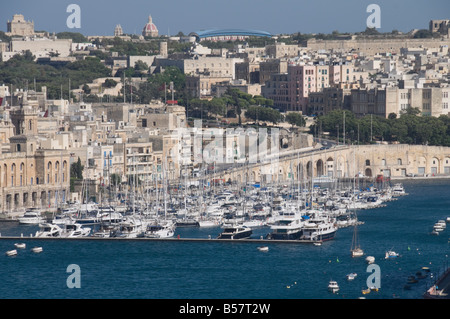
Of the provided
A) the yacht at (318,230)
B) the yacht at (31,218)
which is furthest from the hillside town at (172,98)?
the yacht at (318,230)

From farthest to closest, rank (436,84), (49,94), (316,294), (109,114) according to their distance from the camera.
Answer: (436,84)
(49,94)
(109,114)
(316,294)

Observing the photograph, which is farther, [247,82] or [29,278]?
[247,82]

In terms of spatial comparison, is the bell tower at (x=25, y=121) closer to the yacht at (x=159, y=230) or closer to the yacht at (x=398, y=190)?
the yacht at (x=159, y=230)

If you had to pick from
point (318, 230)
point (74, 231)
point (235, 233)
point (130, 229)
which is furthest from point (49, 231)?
point (318, 230)

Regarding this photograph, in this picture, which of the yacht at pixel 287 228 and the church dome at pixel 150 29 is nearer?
the yacht at pixel 287 228

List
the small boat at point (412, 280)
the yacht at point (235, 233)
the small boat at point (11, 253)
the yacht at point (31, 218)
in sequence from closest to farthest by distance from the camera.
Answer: the small boat at point (412, 280) → the small boat at point (11, 253) → the yacht at point (235, 233) → the yacht at point (31, 218)

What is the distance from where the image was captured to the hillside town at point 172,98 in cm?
5803

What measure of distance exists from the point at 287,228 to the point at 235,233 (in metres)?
1.76

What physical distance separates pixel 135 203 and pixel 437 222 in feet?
37.8

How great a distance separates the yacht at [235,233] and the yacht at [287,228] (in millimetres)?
840

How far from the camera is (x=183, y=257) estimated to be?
45594 mm

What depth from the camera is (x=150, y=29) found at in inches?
6004

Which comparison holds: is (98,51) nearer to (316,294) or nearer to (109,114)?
(109,114)

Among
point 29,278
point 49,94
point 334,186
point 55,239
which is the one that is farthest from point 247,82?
point 29,278
